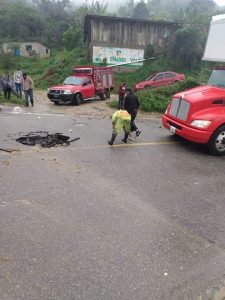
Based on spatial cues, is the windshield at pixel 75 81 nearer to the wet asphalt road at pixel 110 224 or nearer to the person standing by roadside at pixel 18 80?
the person standing by roadside at pixel 18 80

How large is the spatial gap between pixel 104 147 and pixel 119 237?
189 inches

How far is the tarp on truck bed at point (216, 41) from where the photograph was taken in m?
10.6

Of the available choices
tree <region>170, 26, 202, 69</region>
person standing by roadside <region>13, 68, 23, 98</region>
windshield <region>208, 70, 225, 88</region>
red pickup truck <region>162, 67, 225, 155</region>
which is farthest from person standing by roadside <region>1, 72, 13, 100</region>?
tree <region>170, 26, 202, 69</region>

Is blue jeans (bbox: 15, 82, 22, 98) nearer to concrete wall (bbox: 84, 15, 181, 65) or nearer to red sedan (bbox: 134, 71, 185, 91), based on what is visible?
red sedan (bbox: 134, 71, 185, 91)

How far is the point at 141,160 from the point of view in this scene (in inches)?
339

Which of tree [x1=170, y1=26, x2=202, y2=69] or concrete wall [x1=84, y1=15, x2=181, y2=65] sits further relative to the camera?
concrete wall [x1=84, y1=15, x2=181, y2=65]

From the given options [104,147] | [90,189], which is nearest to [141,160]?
[104,147]

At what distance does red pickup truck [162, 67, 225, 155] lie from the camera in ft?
29.7

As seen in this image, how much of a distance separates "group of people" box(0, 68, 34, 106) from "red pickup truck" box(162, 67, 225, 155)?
9.02m

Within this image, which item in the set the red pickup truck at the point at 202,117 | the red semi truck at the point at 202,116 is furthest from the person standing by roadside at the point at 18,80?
the red pickup truck at the point at 202,117

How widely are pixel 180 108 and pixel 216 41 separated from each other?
9.49 ft

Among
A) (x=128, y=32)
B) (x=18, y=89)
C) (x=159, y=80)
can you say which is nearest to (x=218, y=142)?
(x=18, y=89)

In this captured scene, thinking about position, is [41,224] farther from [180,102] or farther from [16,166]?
[180,102]

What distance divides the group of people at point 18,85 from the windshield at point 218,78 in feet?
30.2
